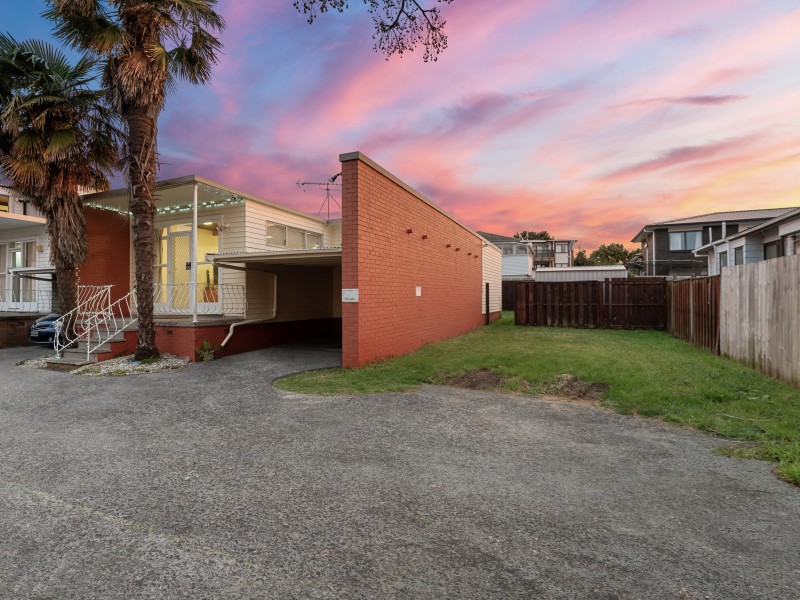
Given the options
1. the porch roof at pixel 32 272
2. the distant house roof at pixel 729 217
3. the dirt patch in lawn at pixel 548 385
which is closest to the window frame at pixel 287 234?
the porch roof at pixel 32 272

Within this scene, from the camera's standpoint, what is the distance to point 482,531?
267cm

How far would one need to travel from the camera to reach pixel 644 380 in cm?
669

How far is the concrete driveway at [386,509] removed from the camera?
2.19m

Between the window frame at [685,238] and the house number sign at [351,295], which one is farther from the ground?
the window frame at [685,238]

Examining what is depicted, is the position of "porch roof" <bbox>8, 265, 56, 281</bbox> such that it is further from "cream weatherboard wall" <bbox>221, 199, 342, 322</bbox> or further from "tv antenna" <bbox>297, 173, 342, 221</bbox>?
"tv antenna" <bbox>297, 173, 342, 221</bbox>

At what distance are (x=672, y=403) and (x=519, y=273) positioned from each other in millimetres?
35435

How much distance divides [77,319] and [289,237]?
19.4ft

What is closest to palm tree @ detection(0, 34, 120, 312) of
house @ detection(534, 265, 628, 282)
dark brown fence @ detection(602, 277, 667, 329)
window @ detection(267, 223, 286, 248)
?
window @ detection(267, 223, 286, 248)

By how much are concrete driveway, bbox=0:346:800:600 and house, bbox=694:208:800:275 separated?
1401 centimetres

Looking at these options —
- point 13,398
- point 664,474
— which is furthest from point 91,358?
point 664,474

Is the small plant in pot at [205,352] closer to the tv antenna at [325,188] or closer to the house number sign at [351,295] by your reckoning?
the house number sign at [351,295]

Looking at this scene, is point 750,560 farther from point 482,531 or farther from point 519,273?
point 519,273

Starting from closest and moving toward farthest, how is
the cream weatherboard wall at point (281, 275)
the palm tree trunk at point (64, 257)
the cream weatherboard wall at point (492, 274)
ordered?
the palm tree trunk at point (64, 257), the cream weatherboard wall at point (281, 275), the cream weatherboard wall at point (492, 274)

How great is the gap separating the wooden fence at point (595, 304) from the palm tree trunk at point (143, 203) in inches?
538
